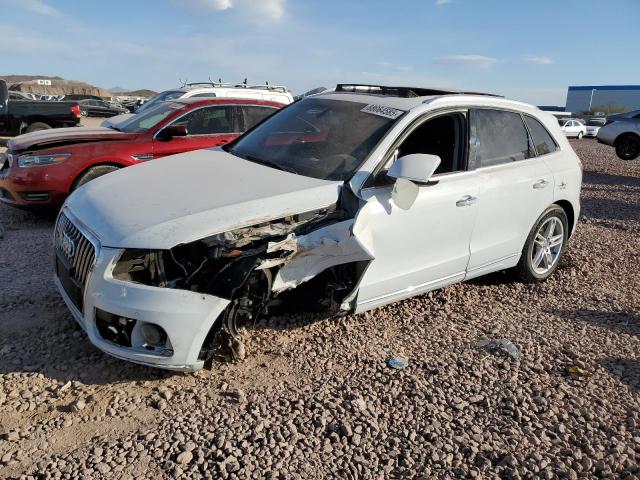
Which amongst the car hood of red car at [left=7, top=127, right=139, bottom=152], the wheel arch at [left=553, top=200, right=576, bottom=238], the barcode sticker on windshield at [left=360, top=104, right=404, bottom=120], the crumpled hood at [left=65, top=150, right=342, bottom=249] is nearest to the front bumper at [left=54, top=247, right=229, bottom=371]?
the crumpled hood at [left=65, top=150, right=342, bottom=249]

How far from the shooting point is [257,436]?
268cm

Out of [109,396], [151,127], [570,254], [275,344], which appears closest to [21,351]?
[109,396]

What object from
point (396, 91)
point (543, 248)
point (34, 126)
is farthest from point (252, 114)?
point (34, 126)

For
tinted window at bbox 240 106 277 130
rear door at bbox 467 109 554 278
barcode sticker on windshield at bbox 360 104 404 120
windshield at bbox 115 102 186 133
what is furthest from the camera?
tinted window at bbox 240 106 277 130

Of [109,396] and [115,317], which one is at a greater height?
[115,317]

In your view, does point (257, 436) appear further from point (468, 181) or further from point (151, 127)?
point (151, 127)

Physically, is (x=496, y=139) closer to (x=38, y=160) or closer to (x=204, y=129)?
(x=204, y=129)

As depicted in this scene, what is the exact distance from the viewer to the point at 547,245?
5.12 m

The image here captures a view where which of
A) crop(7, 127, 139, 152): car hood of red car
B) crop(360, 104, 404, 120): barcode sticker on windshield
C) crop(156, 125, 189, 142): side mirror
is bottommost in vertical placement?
crop(7, 127, 139, 152): car hood of red car

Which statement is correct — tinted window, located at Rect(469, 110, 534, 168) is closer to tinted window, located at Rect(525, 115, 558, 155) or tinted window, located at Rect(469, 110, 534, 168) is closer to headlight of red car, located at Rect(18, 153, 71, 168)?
tinted window, located at Rect(525, 115, 558, 155)

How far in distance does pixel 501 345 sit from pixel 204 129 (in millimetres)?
5098

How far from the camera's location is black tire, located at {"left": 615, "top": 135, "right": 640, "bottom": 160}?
14.8m

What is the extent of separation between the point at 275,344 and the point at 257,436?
977 millimetres

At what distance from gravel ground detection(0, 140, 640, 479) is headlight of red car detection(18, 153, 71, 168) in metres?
2.00
